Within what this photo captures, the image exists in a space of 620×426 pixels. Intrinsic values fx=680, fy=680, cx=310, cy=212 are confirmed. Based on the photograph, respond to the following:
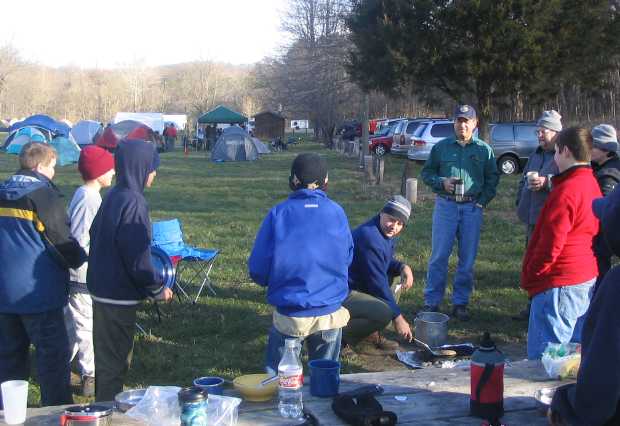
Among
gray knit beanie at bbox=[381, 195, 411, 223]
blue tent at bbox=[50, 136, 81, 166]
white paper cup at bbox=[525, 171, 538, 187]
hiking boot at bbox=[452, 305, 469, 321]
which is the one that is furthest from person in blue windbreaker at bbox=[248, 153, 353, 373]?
blue tent at bbox=[50, 136, 81, 166]

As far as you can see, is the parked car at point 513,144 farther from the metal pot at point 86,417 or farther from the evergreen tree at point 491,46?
the metal pot at point 86,417

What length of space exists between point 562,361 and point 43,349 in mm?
2849

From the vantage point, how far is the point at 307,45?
35750mm

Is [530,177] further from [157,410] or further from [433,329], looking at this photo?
[157,410]

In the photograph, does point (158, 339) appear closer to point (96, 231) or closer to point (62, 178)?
point (96, 231)

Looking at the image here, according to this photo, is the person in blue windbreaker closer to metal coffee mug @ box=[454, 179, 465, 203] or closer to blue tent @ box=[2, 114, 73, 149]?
metal coffee mug @ box=[454, 179, 465, 203]

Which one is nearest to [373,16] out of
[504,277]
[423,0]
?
[423,0]

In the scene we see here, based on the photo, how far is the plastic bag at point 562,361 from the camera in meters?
3.20

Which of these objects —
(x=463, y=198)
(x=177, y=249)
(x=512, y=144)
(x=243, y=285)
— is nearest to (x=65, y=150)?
(x=512, y=144)

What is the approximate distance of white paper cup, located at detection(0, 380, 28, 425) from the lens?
8.71ft

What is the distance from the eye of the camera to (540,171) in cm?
605

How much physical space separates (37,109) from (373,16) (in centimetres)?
7883

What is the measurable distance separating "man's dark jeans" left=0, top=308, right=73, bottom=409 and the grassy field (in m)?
1.15

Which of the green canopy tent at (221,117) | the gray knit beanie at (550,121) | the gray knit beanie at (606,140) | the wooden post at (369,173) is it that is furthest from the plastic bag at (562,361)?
the green canopy tent at (221,117)
